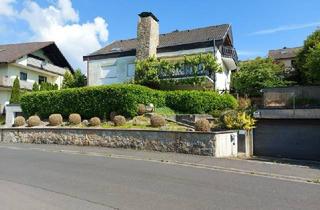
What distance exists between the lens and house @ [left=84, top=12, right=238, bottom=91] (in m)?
32.2

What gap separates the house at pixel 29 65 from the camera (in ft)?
133

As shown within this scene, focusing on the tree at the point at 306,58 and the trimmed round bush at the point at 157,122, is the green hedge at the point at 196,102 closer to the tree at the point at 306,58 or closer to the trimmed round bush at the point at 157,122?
the trimmed round bush at the point at 157,122

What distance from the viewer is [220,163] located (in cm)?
1499

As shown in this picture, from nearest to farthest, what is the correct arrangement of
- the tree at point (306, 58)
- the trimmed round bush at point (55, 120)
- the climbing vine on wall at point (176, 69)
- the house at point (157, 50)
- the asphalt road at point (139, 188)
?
1. the asphalt road at point (139, 188)
2. the trimmed round bush at point (55, 120)
3. the tree at point (306, 58)
4. the climbing vine on wall at point (176, 69)
5. the house at point (157, 50)

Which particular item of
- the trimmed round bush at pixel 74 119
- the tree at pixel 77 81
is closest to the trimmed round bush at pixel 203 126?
the trimmed round bush at pixel 74 119

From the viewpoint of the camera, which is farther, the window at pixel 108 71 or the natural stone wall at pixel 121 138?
the window at pixel 108 71

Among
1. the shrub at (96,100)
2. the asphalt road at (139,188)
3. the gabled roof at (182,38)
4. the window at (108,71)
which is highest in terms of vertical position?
the gabled roof at (182,38)

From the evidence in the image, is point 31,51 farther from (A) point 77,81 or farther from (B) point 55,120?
(B) point 55,120

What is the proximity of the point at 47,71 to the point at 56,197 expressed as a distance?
39337 mm

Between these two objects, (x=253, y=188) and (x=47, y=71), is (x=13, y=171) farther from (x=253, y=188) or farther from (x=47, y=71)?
(x=47, y=71)

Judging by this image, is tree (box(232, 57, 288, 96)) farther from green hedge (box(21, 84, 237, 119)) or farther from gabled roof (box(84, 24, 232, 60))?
green hedge (box(21, 84, 237, 119))

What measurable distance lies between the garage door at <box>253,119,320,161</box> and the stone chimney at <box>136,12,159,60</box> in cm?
1443

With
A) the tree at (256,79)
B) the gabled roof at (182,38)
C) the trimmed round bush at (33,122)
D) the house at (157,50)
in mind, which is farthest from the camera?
the gabled roof at (182,38)

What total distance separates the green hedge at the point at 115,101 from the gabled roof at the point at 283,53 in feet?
112
